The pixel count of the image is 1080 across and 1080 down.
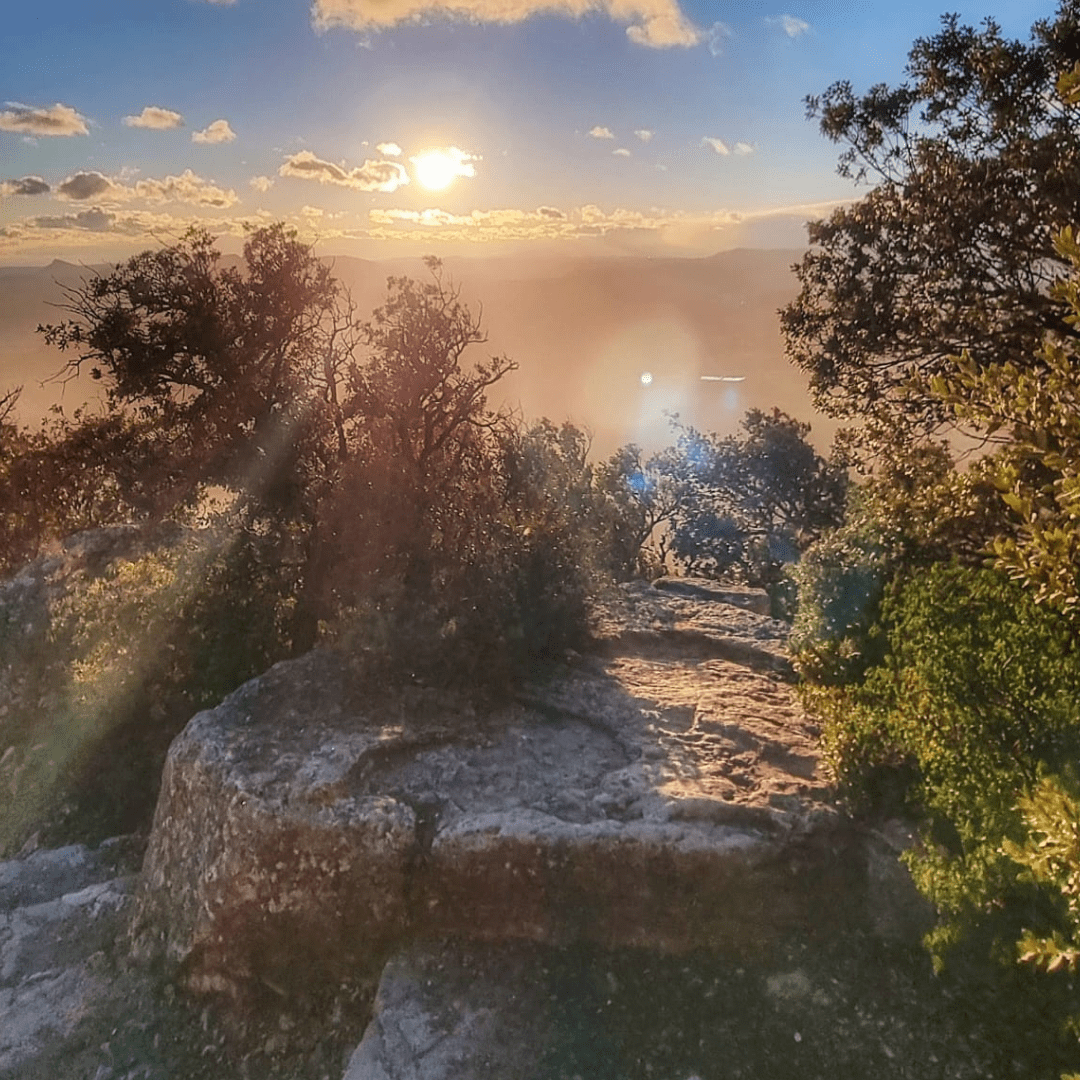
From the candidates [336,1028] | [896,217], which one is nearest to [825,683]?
[336,1028]

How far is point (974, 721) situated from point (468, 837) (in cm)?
471

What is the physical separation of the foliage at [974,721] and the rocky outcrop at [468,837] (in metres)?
1.35

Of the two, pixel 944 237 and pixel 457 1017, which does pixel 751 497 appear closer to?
pixel 944 237

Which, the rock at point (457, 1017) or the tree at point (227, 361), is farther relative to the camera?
the tree at point (227, 361)

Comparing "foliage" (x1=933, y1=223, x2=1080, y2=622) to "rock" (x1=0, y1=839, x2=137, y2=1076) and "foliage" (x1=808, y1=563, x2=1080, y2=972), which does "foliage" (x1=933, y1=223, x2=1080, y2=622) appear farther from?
"rock" (x1=0, y1=839, x2=137, y2=1076)

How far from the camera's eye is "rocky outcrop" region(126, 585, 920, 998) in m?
8.27

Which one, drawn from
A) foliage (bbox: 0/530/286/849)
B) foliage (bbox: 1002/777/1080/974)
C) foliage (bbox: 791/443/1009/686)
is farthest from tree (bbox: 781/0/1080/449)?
foliage (bbox: 0/530/286/849)

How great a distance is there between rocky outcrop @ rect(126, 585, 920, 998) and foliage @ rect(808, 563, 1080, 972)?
1348 millimetres

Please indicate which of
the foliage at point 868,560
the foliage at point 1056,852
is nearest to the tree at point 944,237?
the foliage at point 868,560

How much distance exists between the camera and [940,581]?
789 centimetres

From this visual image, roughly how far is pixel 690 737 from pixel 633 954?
2.81 m

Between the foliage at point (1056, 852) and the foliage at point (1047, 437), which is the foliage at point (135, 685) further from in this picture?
the foliage at point (1047, 437)

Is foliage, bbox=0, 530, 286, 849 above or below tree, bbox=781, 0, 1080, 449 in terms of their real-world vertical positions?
below

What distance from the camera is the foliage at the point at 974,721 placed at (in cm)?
655
